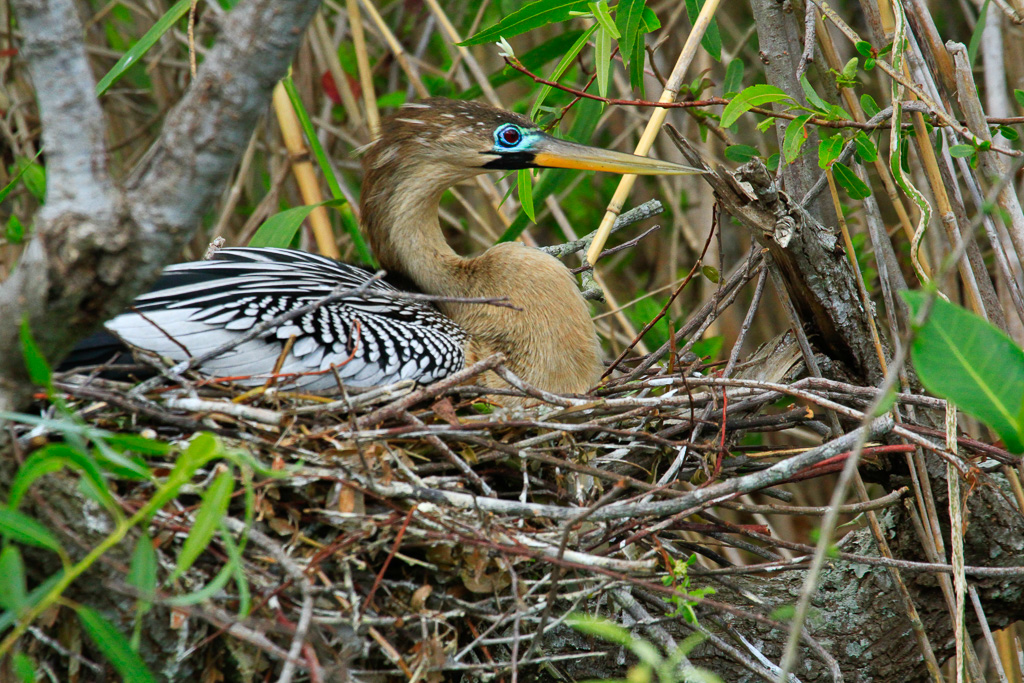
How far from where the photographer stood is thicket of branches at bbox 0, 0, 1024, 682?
111 cm

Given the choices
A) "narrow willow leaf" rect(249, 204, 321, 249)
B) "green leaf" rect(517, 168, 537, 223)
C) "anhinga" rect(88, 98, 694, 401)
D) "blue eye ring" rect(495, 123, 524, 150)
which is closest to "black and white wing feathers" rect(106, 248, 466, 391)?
"anhinga" rect(88, 98, 694, 401)

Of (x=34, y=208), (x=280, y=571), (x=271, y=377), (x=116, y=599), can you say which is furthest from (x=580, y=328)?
(x=34, y=208)

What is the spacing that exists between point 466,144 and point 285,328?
3.06 ft

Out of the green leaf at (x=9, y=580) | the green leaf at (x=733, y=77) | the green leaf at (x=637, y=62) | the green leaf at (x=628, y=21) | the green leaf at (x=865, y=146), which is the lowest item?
the green leaf at (x=9, y=580)

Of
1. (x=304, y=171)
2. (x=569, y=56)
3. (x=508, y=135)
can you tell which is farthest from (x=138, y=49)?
(x=569, y=56)

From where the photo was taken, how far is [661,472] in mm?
2137

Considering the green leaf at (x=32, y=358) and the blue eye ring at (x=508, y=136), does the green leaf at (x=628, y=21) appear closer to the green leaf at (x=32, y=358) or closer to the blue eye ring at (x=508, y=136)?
the blue eye ring at (x=508, y=136)

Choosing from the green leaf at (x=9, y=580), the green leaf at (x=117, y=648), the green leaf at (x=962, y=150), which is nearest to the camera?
the green leaf at (x=9, y=580)

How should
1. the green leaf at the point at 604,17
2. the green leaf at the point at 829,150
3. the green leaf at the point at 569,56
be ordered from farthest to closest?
the green leaf at the point at 569,56
the green leaf at the point at 604,17
the green leaf at the point at 829,150

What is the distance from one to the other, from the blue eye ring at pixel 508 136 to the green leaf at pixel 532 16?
34cm

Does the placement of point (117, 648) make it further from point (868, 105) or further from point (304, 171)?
point (304, 171)

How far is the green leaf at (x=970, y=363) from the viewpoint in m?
1.23

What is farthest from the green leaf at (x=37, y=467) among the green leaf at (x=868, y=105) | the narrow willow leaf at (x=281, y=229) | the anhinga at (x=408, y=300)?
the green leaf at (x=868, y=105)

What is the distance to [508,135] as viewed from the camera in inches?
102
